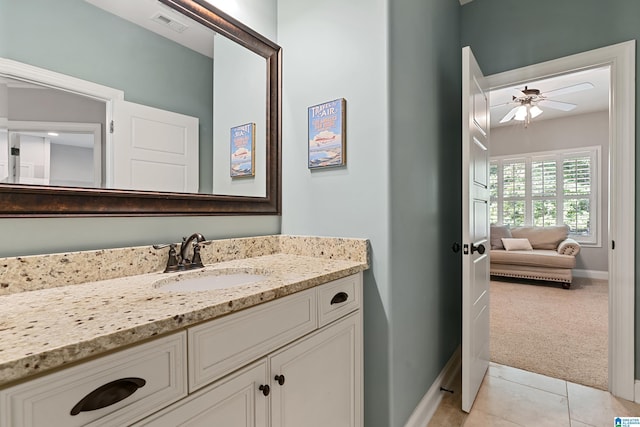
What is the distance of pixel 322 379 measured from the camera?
1.18 m

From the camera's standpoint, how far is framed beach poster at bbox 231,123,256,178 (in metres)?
1.64

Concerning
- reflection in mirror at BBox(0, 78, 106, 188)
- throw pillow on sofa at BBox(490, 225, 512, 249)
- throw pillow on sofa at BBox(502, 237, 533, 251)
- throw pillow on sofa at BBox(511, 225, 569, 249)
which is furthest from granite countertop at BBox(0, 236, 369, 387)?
throw pillow on sofa at BBox(511, 225, 569, 249)

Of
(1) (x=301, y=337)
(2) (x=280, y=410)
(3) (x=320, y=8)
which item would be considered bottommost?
(2) (x=280, y=410)

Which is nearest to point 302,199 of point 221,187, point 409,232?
point 221,187

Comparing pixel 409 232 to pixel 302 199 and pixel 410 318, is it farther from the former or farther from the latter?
pixel 302 199

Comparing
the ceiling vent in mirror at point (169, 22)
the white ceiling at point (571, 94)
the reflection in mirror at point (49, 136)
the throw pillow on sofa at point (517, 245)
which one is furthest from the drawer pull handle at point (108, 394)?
the throw pillow on sofa at point (517, 245)

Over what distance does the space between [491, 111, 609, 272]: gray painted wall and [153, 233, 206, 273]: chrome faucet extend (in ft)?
19.9

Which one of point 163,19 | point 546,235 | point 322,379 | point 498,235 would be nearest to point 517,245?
point 498,235

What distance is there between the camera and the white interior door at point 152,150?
1191 millimetres

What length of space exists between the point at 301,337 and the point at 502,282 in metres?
5.13

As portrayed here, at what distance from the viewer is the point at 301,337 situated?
1.08 m

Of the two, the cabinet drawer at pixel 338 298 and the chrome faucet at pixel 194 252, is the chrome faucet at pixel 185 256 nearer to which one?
the chrome faucet at pixel 194 252

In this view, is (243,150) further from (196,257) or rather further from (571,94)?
(571,94)

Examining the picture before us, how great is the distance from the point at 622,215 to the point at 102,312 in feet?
8.57
